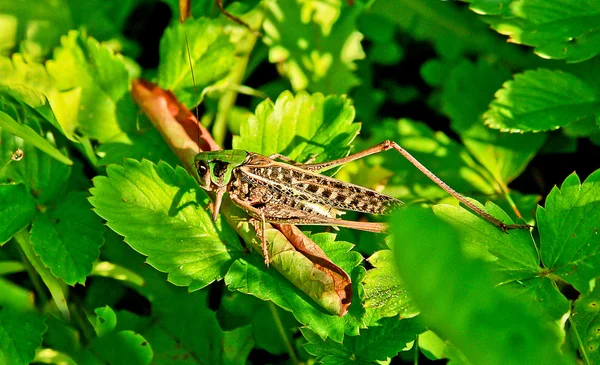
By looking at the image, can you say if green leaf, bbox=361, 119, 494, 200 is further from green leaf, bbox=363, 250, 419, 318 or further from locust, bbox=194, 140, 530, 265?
green leaf, bbox=363, 250, 419, 318

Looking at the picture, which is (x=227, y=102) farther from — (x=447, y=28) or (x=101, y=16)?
(x=447, y=28)

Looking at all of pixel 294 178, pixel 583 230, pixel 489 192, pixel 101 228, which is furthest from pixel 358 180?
pixel 101 228

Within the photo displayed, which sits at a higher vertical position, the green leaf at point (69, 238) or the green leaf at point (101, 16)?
the green leaf at point (101, 16)

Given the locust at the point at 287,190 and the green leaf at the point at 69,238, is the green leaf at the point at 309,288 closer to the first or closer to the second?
the locust at the point at 287,190

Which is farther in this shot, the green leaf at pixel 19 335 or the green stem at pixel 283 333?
the green stem at pixel 283 333

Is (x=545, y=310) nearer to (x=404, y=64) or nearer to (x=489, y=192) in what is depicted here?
(x=489, y=192)

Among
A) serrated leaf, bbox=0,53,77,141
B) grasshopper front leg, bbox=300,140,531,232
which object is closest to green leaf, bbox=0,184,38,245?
serrated leaf, bbox=0,53,77,141

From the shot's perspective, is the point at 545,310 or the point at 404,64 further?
the point at 404,64

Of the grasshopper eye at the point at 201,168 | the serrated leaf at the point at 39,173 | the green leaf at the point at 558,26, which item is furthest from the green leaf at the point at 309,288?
the green leaf at the point at 558,26

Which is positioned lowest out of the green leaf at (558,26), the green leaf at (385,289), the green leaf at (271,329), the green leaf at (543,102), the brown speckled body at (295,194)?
the green leaf at (271,329)
